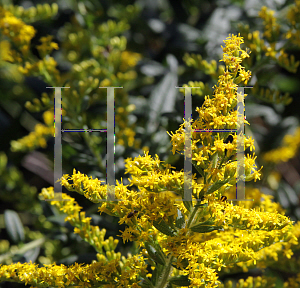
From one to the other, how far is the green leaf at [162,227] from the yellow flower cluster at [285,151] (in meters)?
1.51

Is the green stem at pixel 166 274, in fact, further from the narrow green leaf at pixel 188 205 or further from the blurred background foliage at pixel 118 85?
the blurred background foliage at pixel 118 85

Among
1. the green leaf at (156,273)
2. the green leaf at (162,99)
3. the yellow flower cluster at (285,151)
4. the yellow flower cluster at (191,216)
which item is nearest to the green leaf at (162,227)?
the yellow flower cluster at (191,216)

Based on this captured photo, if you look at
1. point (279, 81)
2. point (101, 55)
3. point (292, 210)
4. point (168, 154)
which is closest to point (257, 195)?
point (168, 154)

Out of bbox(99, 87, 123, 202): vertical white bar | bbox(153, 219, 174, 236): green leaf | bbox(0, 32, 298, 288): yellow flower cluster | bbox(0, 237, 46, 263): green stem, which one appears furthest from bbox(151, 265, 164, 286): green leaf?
bbox(0, 237, 46, 263): green stem

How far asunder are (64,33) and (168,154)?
1359 mm

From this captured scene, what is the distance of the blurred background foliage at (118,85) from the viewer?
1.58 m

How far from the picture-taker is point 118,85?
1.90m

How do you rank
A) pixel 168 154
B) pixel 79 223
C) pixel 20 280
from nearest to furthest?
1. pixel 20 280
2. pixel 79 223
3. pixel 168 154

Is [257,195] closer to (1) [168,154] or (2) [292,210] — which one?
(1) [168,154]

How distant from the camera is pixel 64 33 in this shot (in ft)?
8.18

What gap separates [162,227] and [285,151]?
164 cm

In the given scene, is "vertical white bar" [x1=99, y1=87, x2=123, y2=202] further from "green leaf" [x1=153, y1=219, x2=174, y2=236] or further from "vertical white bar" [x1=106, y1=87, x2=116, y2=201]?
"green leaf" [x1=153, y1=219, x2=174, y2=236]

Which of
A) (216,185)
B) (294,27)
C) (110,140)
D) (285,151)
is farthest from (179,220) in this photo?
(285,151)

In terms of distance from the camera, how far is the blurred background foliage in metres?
1.58
